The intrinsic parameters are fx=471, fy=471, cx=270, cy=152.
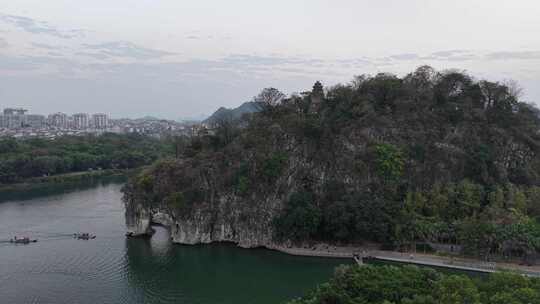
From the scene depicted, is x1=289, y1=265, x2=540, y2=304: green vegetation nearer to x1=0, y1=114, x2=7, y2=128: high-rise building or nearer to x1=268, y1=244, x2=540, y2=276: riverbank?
x1=268, y1=244, x2=540, y2=276: riverbank

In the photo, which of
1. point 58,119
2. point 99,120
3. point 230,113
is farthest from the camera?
point 99,120

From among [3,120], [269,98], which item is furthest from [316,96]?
[3,120]

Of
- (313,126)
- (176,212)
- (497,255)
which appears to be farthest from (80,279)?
(497,255)

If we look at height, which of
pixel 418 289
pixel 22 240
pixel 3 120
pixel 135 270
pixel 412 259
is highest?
pixel 3 120

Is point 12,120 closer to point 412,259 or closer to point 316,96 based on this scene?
point 316,96

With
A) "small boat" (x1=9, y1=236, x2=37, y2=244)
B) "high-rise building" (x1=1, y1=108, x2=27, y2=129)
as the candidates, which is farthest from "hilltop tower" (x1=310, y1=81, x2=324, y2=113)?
"high-rise building" (x1=1, y1=108, x2=27, y2=129)

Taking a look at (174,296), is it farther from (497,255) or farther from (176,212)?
(497,255)
